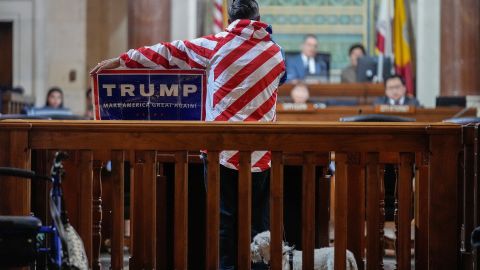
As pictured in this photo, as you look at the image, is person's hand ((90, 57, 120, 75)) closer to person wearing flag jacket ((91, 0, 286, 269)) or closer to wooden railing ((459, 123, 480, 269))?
person wearing flag jacket ((91, 0, 286, 269))

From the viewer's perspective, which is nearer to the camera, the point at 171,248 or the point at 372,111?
the point at 171,248

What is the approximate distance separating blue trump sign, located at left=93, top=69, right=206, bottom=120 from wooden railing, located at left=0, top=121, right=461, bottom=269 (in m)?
0.42

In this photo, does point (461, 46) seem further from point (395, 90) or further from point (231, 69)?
point (231, 69)

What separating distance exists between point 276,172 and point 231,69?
2.32 feet

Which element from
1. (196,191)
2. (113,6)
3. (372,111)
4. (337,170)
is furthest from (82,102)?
(337,170)

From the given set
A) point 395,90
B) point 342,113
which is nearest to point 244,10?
point 342,113

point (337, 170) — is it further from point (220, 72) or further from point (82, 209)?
point (82, 209)

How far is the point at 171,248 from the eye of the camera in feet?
16.9

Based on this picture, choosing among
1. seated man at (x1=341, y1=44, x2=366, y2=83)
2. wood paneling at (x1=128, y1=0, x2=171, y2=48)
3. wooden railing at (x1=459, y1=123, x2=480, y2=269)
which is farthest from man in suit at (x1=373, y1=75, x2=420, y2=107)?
wooden railing at (x1=459, y1=123, x2=480, y2=269)

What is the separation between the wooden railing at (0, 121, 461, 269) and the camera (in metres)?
4.41

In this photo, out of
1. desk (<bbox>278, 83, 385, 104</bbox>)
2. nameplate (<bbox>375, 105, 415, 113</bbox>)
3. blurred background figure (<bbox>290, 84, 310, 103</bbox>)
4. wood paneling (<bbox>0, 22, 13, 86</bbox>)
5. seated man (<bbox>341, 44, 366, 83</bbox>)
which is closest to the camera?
nameplate (<bbox>375, 105, 415, 113</bbox>)

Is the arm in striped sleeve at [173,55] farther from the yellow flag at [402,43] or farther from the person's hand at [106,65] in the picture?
the yellow flag at [402,43]

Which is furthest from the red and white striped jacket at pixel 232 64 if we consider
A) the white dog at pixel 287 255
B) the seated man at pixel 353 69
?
the seated man at pixel 353 69

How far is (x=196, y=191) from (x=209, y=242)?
79 centimetres
